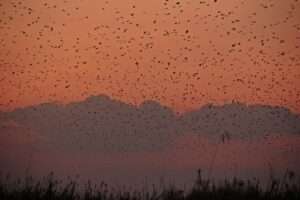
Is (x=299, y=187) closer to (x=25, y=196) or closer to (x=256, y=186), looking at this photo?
(x=256, y=186)

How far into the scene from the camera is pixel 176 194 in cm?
658

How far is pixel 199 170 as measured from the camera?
616cm

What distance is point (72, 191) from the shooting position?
620cm

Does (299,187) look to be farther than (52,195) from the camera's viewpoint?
Yes

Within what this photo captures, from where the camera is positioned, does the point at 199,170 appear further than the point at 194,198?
No

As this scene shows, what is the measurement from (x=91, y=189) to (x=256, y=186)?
183cm

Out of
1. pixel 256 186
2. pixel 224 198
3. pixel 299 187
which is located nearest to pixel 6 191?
pixel 224 198

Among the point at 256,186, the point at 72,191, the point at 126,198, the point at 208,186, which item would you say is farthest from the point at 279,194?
the point at 72,191

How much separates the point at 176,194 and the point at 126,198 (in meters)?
0.58

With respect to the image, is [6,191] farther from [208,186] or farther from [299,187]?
[299,187]

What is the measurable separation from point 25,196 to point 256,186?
2521mm

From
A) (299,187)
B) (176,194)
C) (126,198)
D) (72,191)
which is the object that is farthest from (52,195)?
(299,187)

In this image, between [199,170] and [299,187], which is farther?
[299,187]

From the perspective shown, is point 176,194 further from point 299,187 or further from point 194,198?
point 299,187
